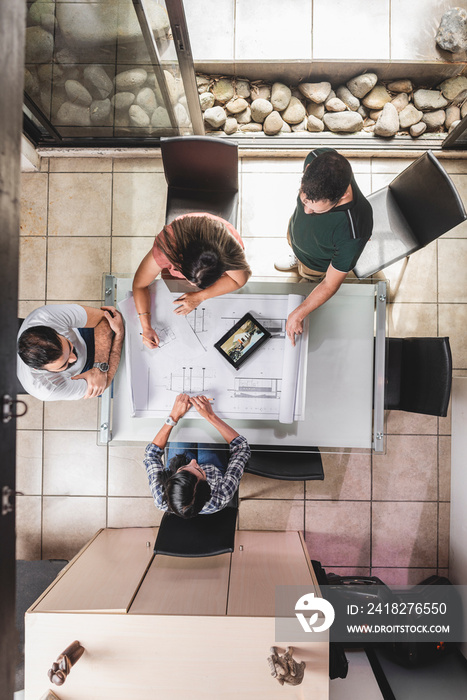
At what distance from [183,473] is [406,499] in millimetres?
1924

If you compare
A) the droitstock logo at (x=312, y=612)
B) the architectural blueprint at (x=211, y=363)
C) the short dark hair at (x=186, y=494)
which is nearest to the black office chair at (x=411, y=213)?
the architectural blueprint at (x=211, y=363)

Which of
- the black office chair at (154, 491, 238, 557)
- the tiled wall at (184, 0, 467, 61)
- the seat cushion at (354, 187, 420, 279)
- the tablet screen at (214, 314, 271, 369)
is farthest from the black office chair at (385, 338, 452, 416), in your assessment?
the tiled wall at (184, 0, 467, 61)

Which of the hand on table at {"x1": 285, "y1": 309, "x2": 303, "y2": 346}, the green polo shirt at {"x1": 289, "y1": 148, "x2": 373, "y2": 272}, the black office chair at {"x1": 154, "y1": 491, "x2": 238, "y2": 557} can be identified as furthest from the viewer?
the black office chair at {"x1": 154, "y1": 491, "x2": 238, "y2": 557}

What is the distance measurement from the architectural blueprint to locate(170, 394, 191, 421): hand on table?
4 cm

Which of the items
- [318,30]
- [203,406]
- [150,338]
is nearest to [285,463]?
[203,406]

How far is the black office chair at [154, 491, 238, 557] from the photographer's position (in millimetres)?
2102

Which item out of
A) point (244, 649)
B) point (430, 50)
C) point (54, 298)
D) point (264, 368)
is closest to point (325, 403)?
point (264, 368)

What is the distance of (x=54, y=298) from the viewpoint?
2.98m

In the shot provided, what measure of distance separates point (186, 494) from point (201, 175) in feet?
5.66

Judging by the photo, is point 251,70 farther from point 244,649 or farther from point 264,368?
point 244,649

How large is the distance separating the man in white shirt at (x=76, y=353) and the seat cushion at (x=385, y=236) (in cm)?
155

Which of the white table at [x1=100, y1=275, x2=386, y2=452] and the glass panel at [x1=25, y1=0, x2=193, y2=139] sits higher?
the glass panel at [x1=25, y1=0, x2=193, y2=139]

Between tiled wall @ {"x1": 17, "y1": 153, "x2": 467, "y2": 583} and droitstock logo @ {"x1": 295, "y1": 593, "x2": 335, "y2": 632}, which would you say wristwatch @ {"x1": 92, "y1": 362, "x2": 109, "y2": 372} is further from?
droitstock logo @ {"x1": 295, "y1": 593, "x2": 335, "y2": 632}

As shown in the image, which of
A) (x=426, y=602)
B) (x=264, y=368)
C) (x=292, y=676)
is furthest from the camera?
(x=426, y=602)
